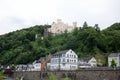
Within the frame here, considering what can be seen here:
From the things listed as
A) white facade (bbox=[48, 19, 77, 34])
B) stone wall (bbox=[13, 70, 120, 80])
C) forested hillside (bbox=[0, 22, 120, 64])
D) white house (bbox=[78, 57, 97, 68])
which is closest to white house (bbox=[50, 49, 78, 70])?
white house (bbox=[78, 57, 97, 68])

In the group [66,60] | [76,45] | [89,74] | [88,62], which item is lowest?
[89,74]

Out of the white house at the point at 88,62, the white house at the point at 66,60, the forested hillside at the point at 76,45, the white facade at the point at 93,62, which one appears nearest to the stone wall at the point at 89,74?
the white house at the point at 66,60

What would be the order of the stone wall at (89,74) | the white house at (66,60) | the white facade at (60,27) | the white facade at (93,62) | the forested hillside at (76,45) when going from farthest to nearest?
the white facade at (60,27)
the forested hillside at (76,45)
the white facade at (93,62)
the white house at (66,60)
the stone wall at (89,74)

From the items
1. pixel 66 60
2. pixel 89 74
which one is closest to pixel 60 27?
pixel 66 60

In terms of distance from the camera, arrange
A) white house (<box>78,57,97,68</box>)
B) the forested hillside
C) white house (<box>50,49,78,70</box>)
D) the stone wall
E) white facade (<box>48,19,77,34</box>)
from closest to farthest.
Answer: the stone wall < white house (<box>50,49,78,70</box>) < white house (<box>78,57,97,68</box>) < the forested hillside < white facade (<box>48,19,77,34</box>)

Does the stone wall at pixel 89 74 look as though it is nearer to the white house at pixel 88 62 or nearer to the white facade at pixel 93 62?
the white house at pixel 88 62

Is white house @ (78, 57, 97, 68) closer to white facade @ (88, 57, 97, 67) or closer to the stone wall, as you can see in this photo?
white facade @ (88, 57, 97, 67)

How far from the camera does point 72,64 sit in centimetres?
7256

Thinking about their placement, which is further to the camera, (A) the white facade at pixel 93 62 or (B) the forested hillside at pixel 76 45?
(B) the forested hillside at pixel 76 45

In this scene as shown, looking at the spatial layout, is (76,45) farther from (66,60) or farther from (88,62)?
(66,60)

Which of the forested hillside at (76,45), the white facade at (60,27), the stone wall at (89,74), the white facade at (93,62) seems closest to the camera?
the stone wall at (89,74)

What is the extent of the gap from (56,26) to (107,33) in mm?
53306

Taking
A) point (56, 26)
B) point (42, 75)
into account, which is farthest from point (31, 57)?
point (56, 26)

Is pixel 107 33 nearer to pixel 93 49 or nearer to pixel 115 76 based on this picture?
pixel 93 49
